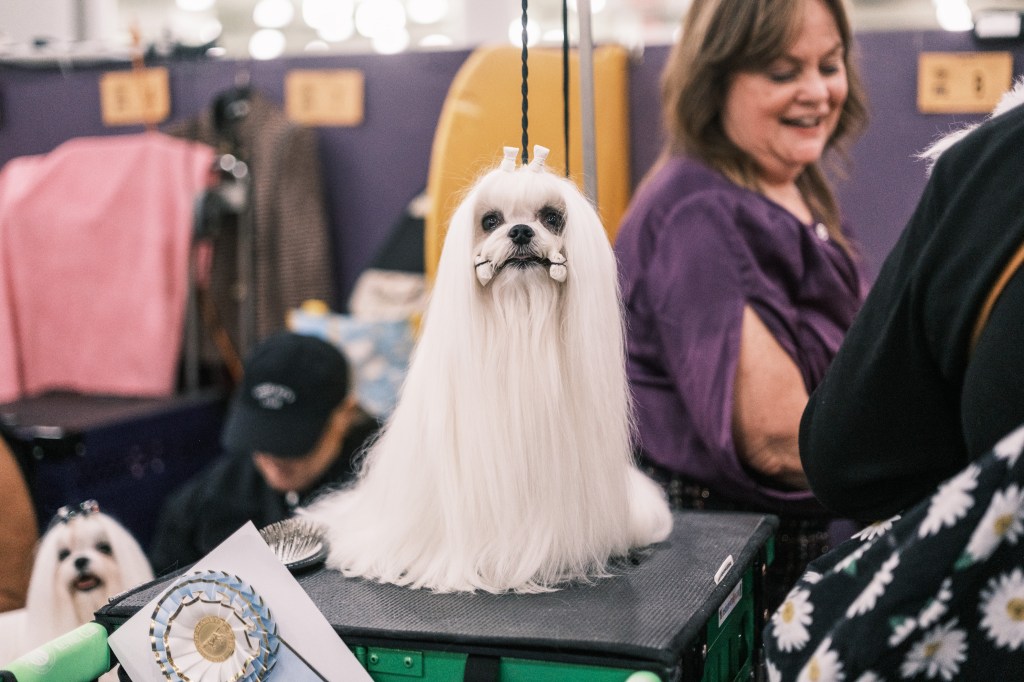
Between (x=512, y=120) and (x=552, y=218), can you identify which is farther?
(x=512, y=120)

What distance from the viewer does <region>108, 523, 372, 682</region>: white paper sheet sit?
86 cm

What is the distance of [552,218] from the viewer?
3.22 ft

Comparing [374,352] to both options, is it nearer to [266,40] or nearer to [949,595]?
[949,595]

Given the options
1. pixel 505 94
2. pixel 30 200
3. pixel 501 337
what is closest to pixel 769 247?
pixel 501 337

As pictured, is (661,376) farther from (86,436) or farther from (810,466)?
(86,436)

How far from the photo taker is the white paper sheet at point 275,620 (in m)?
0.86

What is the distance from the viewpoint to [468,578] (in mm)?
946

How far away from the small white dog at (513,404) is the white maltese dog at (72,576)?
46 cm

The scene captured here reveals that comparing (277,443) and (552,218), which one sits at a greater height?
(552,218)

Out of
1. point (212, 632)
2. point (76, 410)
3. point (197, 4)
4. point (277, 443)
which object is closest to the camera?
point (212, 632)

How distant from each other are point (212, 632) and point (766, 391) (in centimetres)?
76

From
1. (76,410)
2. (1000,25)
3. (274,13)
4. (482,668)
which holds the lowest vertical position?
(76,410)

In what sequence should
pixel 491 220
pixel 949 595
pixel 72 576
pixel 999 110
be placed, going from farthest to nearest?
1. pixel 72 576
2. pixel 491 220
3. pixel 999 110
4. pixel 949 595

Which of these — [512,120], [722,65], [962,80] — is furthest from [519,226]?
[962,80]
